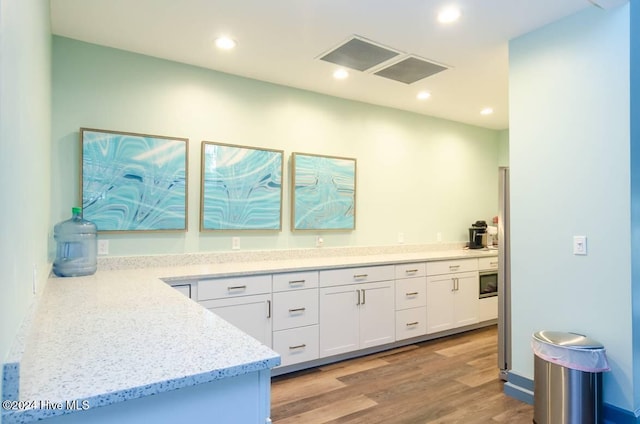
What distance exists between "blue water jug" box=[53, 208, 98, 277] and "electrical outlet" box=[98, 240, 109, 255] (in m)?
0.07

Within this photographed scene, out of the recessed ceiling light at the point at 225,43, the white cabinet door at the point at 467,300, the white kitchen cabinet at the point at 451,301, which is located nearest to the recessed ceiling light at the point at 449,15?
the recessed ceiling light at the point at 225,43

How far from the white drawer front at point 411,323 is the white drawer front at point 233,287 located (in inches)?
58.9

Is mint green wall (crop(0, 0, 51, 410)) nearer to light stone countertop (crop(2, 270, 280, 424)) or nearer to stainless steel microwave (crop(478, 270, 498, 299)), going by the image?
light stone countertop (crop(2, 270, 280, 424))

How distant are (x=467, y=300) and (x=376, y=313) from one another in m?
1.33

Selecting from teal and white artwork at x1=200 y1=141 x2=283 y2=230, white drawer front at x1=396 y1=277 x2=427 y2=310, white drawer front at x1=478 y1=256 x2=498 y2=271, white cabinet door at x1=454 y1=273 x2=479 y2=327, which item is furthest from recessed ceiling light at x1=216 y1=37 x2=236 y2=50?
white drawer front at x1=478 y1=256 x2=498 y2=271

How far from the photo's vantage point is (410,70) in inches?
131

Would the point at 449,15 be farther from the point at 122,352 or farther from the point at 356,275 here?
the point at 122,352

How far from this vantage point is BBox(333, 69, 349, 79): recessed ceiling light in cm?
337

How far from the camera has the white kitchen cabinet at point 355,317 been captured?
3299 mm

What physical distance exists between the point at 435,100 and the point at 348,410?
3195mm

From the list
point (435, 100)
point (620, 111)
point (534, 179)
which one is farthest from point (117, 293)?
point (435, 100)

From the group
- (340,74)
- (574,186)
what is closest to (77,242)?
(340,74)

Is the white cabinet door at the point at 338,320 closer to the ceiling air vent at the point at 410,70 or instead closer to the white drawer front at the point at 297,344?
the white drawer front at the point at 297,344

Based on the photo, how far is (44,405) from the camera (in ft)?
2.69
